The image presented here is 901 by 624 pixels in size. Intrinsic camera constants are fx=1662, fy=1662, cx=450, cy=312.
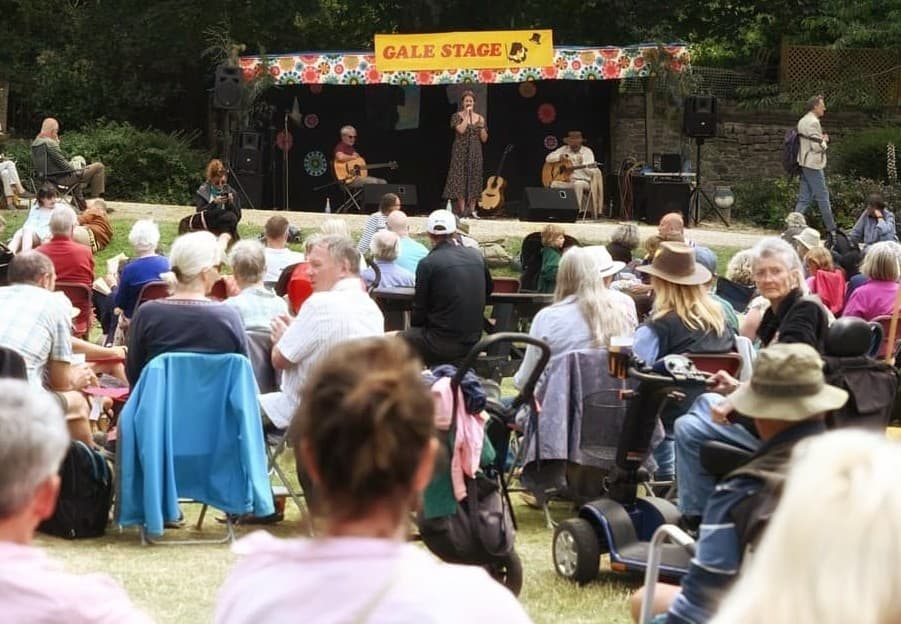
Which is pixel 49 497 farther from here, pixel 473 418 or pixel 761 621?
pixel 473 418

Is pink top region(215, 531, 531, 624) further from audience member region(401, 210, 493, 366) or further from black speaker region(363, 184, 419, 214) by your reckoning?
black speaker region(363, 184, 419, 214)

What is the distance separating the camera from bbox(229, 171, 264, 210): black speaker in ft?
68.6

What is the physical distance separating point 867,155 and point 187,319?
17.1 metres

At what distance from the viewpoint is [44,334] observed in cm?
667

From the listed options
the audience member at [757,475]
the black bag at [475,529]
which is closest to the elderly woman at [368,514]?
the audience member at [757,475]

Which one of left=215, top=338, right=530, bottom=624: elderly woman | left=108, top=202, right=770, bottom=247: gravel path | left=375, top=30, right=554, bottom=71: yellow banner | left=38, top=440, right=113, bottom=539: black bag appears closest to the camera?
left=215, top=338, right=530, bottom=624: elderly woman

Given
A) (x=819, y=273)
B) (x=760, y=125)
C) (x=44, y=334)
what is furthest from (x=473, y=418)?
(x=760, y=125)

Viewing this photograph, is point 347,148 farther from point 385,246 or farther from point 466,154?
point 385,246

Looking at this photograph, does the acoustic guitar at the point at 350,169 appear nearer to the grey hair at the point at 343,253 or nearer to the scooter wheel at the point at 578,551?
the grey hair at the point at 343,253

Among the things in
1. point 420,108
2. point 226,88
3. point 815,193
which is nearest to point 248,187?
point 226,88

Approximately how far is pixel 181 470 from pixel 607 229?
493 inches

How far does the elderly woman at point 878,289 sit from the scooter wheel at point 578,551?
3.63 meters

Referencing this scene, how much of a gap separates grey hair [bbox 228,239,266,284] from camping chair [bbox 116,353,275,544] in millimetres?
1185

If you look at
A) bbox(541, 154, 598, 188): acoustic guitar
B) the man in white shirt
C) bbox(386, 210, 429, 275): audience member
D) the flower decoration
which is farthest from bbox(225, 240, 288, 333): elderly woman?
the flower decoration
